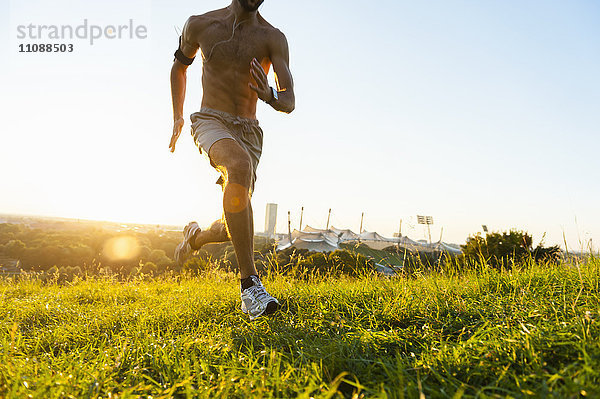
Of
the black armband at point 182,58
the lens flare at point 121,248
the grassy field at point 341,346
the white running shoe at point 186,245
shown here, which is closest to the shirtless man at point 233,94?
the black armband at point 182,58

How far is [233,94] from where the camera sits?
3506 mm

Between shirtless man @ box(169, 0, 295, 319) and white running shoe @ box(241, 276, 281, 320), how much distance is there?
0.27m

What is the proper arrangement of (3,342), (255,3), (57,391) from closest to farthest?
(57,391)
(3,342)
(255,3)

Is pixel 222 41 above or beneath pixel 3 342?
above

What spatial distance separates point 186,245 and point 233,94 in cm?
195

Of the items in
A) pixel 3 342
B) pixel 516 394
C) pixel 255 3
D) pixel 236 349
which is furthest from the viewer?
pixel 255 3

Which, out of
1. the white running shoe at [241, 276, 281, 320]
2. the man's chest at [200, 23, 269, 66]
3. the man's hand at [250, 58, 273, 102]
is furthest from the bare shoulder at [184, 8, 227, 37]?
the white running shoe at [241, 276, 281, 320]

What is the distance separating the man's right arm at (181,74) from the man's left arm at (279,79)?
91cm

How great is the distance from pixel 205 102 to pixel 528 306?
3112mm

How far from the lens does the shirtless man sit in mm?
2854

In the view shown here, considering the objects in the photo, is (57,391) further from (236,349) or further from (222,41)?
(222,41)

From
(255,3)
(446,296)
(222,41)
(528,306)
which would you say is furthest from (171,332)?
(255,3)

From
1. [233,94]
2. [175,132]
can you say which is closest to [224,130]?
[233,94]

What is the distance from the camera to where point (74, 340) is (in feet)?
7.57
